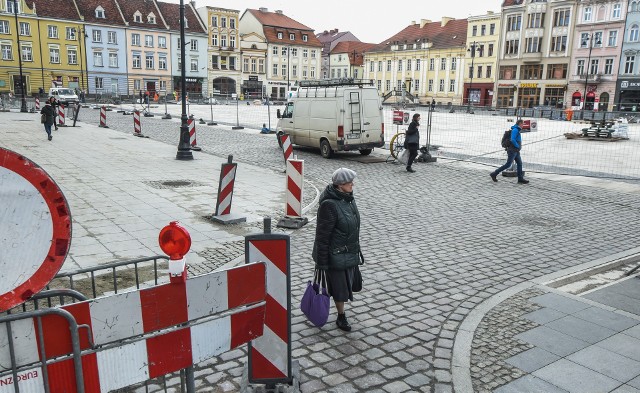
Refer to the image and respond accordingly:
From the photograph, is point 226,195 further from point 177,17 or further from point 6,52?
point 177,17

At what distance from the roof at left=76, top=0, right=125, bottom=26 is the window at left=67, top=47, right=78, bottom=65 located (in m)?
4.33

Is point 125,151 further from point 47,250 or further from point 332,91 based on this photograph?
point 47,250

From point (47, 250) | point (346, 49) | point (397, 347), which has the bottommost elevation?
point (397, 347)

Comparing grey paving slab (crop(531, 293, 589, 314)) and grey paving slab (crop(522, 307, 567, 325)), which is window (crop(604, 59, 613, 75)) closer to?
grey paving slab (crop(531, 293, 589, 314))

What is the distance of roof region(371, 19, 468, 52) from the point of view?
80125 millimetres

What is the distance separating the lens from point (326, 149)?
18.9 meters

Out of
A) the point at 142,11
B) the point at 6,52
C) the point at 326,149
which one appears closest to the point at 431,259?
the point at 326,149

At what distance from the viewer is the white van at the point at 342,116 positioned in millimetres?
17953

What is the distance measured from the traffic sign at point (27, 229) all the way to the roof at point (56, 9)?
7395 cm

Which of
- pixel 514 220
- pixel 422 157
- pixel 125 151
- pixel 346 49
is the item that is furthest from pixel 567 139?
pixel 346 49

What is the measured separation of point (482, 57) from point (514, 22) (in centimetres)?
658

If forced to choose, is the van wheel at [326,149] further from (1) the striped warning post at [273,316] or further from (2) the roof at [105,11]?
(2) the roof at [105,11]

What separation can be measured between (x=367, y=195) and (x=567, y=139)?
1989 cm

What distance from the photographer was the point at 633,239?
909cm
